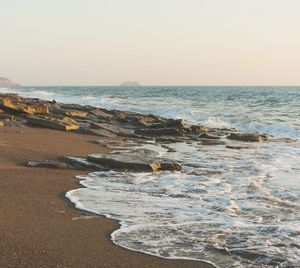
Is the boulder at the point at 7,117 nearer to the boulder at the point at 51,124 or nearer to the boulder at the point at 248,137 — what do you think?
the boulder at the point at 51,124

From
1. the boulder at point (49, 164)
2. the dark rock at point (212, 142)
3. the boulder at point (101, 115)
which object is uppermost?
the boulder at point (101, 115)

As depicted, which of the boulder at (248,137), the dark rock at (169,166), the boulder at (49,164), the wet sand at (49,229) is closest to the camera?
the wet sand at (49,229)

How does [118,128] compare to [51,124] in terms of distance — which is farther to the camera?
[118,128]

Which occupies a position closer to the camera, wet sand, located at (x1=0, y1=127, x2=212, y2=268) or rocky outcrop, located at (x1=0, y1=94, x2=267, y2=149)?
wet sand, located at (x1=0, y1=127, x2=212, y2=268)

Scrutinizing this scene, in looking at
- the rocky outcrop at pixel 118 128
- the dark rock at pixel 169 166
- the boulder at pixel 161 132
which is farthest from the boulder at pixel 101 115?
the dark rock at pixel 169 166

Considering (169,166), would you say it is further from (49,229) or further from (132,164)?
(49,229)

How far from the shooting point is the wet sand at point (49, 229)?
4.48m

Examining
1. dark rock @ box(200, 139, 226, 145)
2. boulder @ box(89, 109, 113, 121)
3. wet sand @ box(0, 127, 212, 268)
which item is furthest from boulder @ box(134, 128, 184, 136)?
wet sand @ box(0, 127, 212, 268)

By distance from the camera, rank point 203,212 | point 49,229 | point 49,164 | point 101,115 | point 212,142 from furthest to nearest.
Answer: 1. point 101,115
2. point 212,142
3. point 49,164
4. point 203,212
5. point 49,229

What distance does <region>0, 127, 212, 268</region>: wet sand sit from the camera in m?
4.48

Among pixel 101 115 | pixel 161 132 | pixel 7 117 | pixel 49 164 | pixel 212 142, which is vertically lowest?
pixel 212 142

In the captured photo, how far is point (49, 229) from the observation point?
5.31m

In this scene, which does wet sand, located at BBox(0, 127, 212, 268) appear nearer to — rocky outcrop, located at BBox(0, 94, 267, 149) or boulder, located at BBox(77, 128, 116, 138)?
boulder, located at BBox(77, 128, 116, 138)

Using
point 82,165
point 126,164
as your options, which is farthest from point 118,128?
point 82,165
